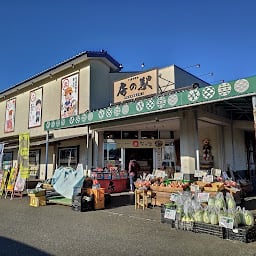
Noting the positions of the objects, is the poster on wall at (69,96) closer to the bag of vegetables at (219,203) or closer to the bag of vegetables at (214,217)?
the bag of vegetables at (219,203)

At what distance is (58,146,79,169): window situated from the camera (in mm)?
15141

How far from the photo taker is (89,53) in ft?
49.4

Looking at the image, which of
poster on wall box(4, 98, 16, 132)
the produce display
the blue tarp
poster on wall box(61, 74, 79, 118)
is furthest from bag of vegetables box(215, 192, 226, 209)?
poster on wall box(4, 98, 16, 132)

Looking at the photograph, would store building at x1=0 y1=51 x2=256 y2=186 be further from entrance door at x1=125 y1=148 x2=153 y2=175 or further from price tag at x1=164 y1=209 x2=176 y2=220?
price tag at x1=164 y1=209 x2=176 y2=220

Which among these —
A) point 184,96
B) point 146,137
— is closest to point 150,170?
point 146,137

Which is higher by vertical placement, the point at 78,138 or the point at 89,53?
the point at 89,53

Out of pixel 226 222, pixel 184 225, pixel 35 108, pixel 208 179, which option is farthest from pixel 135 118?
pixel 35 108

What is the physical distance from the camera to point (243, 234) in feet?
15.6

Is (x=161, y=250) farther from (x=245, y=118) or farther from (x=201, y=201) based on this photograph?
(x=245, y=118)

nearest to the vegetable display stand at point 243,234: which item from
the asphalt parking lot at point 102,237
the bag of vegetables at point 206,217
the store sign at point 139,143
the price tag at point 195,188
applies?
the asphalt parking lot at point 102,237

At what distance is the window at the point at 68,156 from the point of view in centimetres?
1514

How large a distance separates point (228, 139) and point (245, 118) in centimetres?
143

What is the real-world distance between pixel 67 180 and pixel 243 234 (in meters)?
6.08

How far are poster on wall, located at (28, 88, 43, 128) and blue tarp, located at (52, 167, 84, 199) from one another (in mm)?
9474
